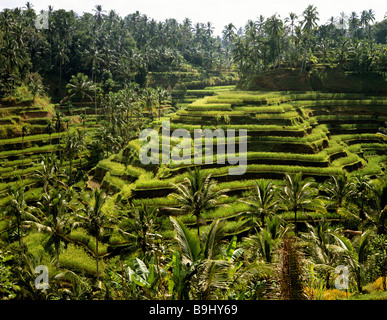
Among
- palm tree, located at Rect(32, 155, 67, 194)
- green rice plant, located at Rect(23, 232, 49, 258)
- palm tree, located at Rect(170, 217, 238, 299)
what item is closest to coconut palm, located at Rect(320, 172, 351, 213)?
palm tree, located at Rect(170, 217, 238, 299)

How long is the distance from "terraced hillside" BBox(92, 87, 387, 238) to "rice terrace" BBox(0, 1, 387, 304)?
0.63 feet

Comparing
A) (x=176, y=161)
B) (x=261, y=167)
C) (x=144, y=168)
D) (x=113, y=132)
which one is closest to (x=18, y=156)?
(x=113, y=132)

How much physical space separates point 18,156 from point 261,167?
3180 centimetres

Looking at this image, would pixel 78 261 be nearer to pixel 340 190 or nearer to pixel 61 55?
pixel 340 190

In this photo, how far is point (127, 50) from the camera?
8106 centimetres

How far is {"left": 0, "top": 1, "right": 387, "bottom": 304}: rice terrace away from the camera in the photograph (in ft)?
41.8

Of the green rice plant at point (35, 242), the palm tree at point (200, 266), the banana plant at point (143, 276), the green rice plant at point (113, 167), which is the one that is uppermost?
the palm tree at point (200, 266)

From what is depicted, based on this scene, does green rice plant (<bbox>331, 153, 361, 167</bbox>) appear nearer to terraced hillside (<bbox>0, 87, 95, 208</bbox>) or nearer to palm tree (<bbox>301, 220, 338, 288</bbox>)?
palm tree (<bbox>301, 220, 338, 288</bbox>)

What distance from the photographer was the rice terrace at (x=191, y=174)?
12750mm

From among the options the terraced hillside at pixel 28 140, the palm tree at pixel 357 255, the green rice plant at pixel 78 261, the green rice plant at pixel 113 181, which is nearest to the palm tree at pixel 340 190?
the palm tree at pixel 357 255

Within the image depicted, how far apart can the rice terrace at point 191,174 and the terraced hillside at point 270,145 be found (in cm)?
19

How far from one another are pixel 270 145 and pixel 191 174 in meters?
16.5

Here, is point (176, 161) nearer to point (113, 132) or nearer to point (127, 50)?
point (113, 132)

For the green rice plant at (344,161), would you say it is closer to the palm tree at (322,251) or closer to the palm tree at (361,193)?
the palm tree at (361,193)
